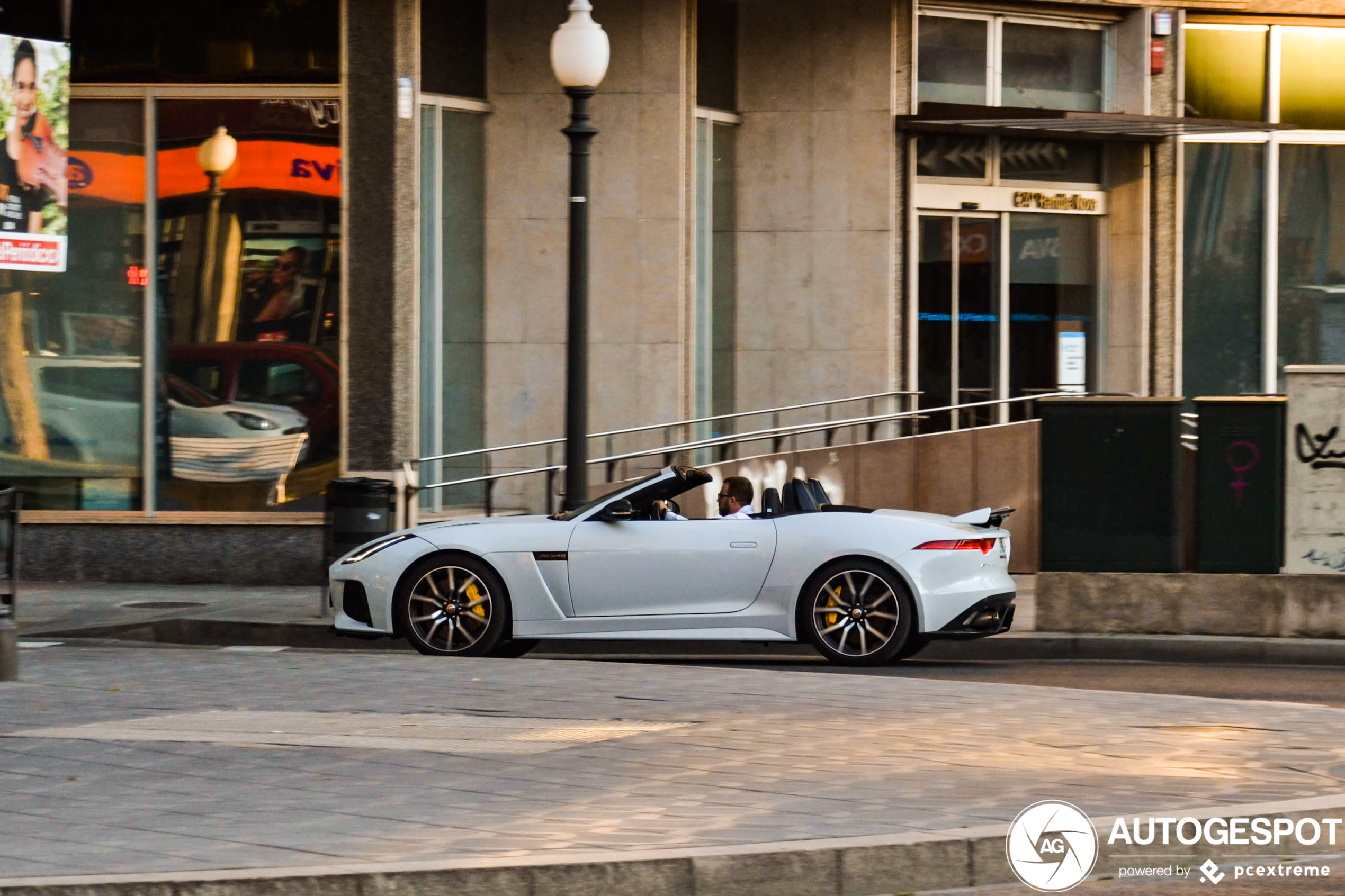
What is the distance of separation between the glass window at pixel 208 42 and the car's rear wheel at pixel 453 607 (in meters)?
6.35

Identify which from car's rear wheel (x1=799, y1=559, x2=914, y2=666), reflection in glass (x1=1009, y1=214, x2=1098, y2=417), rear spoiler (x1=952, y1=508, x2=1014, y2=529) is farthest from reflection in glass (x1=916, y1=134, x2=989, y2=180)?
car's rear wheel (x1=799, y1=559, x2=914, y2=666)

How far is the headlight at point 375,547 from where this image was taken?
1127 centimetres

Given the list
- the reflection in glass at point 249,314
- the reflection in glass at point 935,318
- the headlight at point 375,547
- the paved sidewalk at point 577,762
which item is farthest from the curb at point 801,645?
the reflection in glass at point 935,318

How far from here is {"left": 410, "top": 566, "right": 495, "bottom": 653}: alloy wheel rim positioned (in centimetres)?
1112

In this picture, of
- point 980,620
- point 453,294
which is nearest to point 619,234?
point 453,294

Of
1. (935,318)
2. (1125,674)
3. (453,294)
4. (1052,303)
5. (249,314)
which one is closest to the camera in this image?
(1125,674)

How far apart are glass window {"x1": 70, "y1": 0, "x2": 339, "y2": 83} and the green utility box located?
7.34 m

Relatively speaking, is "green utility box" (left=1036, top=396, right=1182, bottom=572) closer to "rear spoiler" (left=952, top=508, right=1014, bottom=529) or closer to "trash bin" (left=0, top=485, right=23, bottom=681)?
"rear spoiler" (left=952, top=508, right=1014, bottom=529)

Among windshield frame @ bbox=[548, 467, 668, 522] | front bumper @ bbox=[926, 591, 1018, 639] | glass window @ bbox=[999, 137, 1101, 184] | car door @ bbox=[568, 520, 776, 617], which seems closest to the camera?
front bumper @ bbox=[926, 591, 1018, 639]

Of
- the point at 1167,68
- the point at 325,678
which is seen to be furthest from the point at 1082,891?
the point at 1167,68

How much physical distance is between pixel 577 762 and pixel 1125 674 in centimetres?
499

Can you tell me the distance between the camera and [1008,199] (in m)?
19.7

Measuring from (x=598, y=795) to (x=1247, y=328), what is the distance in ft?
52.6

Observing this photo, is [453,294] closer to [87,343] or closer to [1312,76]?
[87,343]
